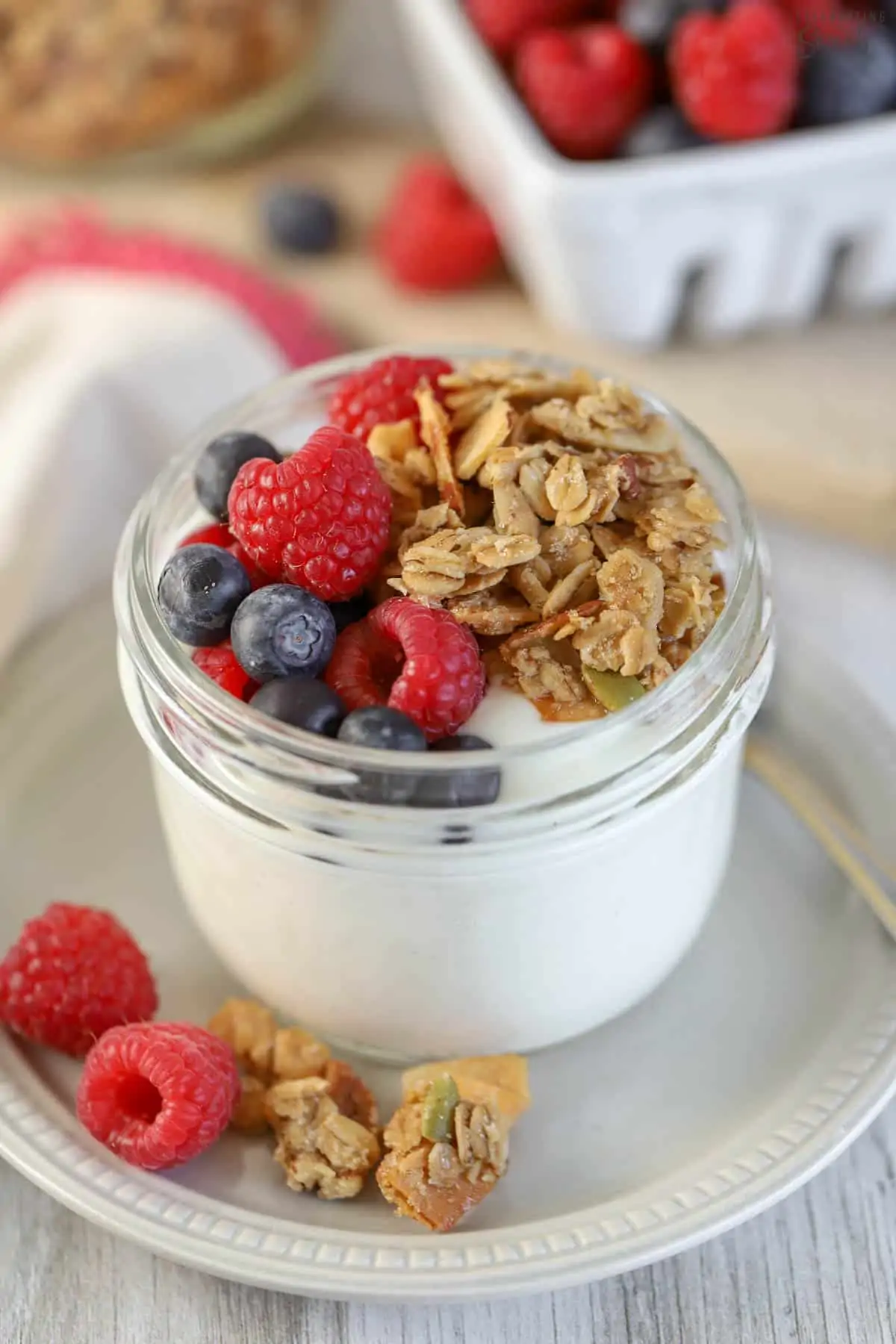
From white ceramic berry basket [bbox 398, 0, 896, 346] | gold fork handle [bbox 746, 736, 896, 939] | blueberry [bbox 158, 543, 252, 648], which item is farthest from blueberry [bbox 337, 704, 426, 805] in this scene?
white ceramic berry basket [bbox 398, 0, 896, 346]

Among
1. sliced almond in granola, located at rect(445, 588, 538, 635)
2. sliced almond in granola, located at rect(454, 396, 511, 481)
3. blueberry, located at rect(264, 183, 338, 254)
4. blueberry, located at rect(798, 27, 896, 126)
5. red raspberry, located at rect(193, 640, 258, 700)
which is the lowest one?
blueberry, located at rect(264, 183, 338, 254)

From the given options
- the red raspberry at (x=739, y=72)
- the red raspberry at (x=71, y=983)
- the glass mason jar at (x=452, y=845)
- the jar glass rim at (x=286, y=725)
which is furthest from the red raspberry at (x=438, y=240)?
the red raspberry at (x=71, y=983)

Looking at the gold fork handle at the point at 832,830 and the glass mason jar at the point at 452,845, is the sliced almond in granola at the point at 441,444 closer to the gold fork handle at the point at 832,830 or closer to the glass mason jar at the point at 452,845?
the glass mason jar at the point at 452,845

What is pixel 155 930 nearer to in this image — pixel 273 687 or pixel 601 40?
pixel 273 687

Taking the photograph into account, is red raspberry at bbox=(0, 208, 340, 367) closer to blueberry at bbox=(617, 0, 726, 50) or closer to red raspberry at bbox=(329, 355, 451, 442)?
blueberry at bbox=(617, 0, 726, 50)

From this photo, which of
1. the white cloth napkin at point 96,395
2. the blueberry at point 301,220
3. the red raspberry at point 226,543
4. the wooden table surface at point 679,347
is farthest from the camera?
the blueberry at point 301,220

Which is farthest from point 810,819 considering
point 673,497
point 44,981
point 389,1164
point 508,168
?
point 508,168

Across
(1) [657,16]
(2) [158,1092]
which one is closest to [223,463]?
(2) [158,1092]
